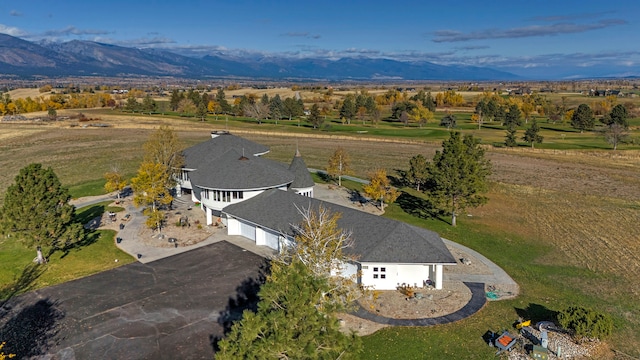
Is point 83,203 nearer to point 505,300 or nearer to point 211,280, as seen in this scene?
point 211,280

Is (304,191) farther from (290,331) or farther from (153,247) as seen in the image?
(290,331)

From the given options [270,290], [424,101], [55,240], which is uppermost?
[424,101]

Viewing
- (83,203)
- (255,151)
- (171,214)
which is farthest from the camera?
(255,151)

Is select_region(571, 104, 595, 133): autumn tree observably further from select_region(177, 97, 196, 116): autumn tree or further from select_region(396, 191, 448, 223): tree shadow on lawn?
select_region(177, 97, 196, 116): autumn tree

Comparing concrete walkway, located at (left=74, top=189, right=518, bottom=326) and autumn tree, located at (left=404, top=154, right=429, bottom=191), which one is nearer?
concrete walkway, located at (left=74, top=189, right=518, bottom=326)

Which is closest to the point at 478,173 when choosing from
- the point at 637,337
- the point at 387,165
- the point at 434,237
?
the point at 434,237

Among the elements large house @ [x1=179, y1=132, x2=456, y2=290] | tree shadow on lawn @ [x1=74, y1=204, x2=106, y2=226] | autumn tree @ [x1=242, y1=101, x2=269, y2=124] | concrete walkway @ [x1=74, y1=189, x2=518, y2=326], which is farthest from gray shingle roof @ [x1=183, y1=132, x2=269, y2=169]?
autumn tree @ [x1=242, y1=101, x2=269, y2=124]
